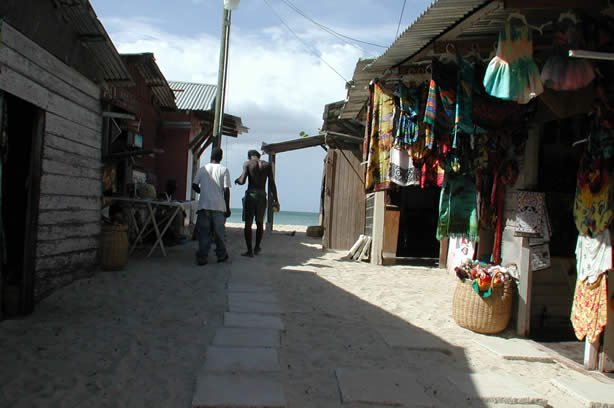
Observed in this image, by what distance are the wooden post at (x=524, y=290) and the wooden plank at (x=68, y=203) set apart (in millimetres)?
4837

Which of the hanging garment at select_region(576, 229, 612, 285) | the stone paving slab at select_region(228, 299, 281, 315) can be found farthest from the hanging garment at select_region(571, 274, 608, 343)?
the stone paving slab at select_region(228, 299, 281, 315)

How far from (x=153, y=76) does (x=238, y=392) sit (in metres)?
9.72

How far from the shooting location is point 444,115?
15.7 feet

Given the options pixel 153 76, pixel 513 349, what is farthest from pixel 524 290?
pixel 153 76

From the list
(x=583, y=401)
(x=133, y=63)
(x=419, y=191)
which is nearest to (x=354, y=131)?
(x=419, y=191)

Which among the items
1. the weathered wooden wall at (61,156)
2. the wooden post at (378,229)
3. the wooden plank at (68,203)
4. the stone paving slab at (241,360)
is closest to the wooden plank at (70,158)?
the weathered wooden wall at (61,156)

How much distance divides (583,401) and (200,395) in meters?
2.49

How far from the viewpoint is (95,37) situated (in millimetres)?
5887

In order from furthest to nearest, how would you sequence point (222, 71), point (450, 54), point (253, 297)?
point (222, 71), point (253, 297), point (450, 54)

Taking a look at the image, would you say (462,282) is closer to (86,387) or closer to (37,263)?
(86,387)

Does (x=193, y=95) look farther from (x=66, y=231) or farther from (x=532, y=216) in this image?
(x=532, y=216)

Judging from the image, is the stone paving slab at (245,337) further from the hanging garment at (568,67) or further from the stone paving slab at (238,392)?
the hanging garment at (568,67)

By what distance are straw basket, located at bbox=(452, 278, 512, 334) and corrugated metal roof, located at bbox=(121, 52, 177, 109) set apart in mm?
8513

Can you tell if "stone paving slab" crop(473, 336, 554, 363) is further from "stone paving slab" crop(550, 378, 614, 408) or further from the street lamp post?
the street lamp post
